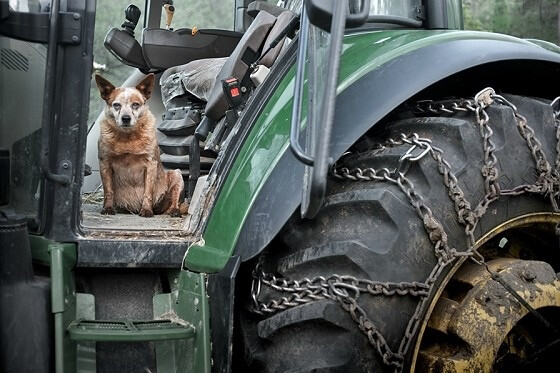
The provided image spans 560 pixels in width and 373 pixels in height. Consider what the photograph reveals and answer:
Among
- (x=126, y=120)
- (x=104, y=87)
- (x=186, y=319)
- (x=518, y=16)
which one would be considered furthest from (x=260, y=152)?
A: (x=518, y=16)

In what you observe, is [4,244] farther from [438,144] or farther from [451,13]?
[451,13]

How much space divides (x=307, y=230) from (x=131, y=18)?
8.30ft

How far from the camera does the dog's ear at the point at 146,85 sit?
394 centimetres

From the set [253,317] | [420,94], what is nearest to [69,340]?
[253,317]

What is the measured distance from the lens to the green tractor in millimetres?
2172

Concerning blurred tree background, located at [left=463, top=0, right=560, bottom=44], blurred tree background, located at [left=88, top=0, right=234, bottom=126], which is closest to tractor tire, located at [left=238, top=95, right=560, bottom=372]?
blurred tree background, located at [left=88, top=0, right=234, bottom=126]

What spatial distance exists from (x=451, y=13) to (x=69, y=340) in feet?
5.59

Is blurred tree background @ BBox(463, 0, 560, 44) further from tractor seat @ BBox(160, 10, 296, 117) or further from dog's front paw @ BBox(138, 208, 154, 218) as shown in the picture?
dog's front paw @ BBox(138, 208, 154, 218)

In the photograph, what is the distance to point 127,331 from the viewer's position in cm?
224

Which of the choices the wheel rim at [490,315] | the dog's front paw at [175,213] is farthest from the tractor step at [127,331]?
the dog's front paw at [175,213]

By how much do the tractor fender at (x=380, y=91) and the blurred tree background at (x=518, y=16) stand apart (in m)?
12.8

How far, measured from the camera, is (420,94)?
8.71ft

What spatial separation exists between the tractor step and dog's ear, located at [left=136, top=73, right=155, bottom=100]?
179 centimetres

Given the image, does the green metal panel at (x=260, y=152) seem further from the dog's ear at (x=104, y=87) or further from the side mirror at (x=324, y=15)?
the dog's ear at (x=104, y=87)
